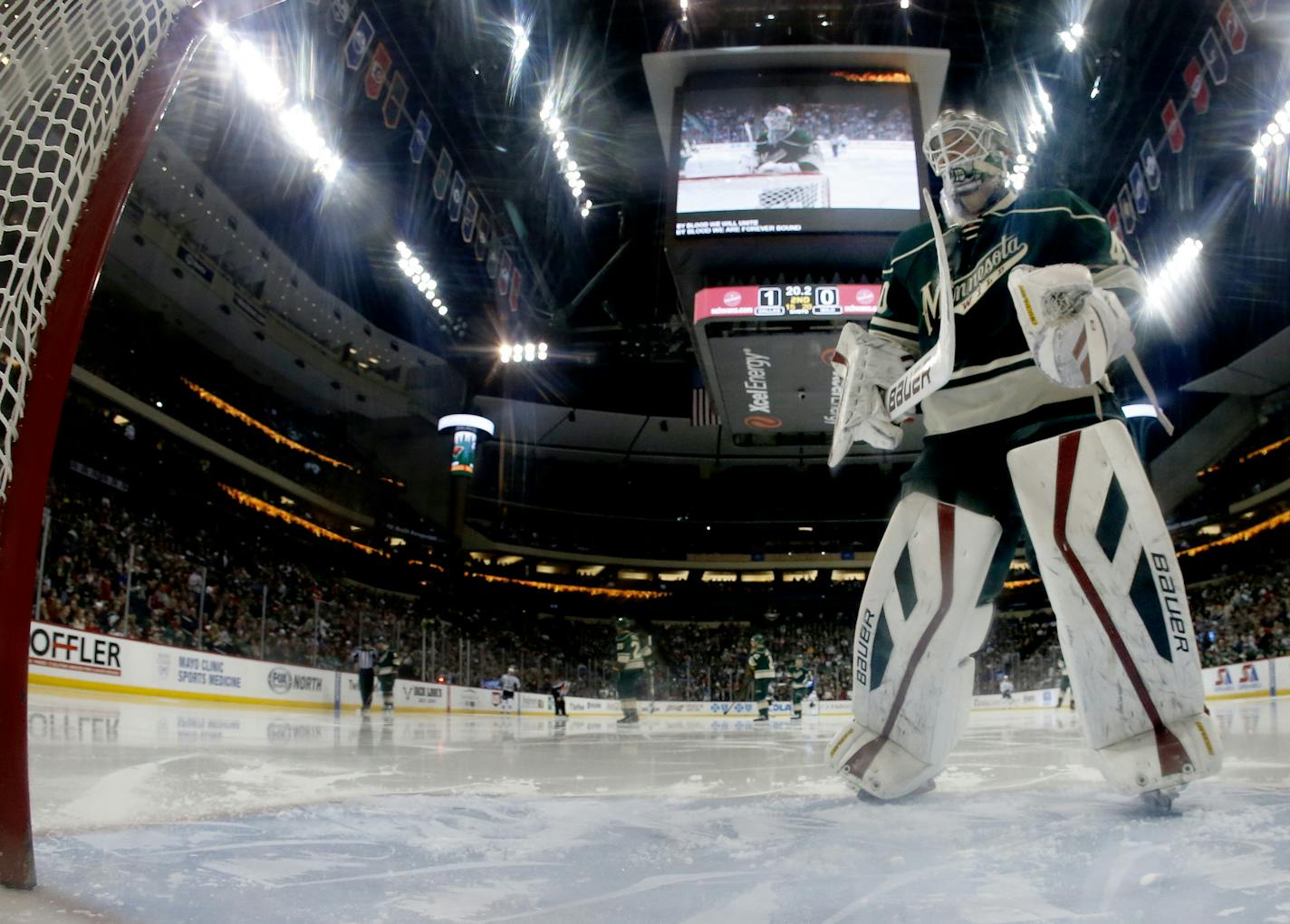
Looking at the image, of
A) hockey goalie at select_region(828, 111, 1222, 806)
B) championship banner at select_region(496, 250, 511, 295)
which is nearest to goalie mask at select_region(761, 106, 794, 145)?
championship banner at select_region(496, 250, 511, 295)

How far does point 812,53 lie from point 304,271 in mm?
15031

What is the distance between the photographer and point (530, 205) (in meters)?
15.3

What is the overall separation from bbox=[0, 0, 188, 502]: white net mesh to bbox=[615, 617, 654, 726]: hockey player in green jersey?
37.1 ft

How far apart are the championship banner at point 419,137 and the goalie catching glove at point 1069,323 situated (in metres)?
12.3

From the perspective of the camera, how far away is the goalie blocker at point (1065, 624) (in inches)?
77.4

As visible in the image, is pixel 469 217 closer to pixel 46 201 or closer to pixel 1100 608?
pixel 1100 608

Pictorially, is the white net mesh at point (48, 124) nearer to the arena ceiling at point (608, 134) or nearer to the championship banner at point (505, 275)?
the arena ceiling at point (608, 134)

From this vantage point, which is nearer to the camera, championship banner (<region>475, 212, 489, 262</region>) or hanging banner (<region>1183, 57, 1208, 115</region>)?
hanging banner (<region>1183, 57, 1208, 115</region>)

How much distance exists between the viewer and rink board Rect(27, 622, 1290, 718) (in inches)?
361

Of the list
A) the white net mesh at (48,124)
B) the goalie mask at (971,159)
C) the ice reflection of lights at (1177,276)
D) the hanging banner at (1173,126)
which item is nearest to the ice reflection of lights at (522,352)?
the ice reflection of lights at (1177,276)

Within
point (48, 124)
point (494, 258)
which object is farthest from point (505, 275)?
point (48, 124)

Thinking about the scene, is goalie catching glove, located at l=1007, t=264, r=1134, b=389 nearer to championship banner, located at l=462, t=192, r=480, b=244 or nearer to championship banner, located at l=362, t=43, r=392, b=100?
championship banner, located at l=362, t=43, r=392, b=100

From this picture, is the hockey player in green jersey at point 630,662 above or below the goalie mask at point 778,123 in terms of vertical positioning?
below

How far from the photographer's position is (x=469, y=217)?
14969 mm
